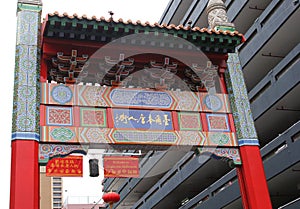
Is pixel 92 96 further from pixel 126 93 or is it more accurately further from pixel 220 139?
pixel 220 139

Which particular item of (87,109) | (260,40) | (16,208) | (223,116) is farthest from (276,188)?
(16,208)

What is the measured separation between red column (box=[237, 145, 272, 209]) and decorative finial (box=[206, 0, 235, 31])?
331cm

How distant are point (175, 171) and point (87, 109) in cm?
1868

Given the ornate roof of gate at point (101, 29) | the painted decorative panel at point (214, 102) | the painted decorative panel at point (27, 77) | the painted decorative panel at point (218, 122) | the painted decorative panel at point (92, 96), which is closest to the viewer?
the painted decorative panel at point (27, 77)

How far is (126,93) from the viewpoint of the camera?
1041 centimetres

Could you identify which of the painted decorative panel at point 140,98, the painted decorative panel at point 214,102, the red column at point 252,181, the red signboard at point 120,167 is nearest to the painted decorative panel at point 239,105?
the painted decorative panel at point 214,102

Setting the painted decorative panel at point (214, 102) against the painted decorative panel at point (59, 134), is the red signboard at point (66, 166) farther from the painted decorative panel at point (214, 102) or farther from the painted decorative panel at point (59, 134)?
the painted decorative panel at point (214, 102)

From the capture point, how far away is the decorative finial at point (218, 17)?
464 inches

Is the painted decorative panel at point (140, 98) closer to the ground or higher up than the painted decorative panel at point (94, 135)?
higher up

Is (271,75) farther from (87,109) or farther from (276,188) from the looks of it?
(87,109)

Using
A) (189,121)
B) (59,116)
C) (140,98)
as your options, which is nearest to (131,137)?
(140,98)

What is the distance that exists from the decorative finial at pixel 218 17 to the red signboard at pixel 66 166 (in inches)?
194

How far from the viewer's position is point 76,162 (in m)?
11.6

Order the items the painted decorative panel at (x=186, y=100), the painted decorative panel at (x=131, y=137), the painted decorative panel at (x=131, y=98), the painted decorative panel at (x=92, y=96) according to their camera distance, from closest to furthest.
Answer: the painted decorative panel at (x=131, y=137), the painted decorative panel at (x=131, y=98), the painted decorative panel at (x=92, y=96), the painted decorative panel at (x=186, y=100)
